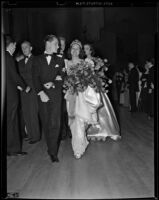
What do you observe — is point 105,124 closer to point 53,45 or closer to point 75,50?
point 75,50

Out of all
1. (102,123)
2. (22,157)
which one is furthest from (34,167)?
(102,123)

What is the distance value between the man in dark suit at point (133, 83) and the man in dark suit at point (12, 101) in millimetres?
615

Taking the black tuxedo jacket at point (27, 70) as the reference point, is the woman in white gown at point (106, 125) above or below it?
below

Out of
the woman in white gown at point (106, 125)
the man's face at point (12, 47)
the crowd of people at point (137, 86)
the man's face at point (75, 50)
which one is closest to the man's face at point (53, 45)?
the man's face at point (75, 50)

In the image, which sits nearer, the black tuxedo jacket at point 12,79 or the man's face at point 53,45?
the black tuxedo jacket at point 12,79

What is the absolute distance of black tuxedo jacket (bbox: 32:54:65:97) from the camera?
217cm

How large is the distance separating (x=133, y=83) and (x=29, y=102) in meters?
0.67

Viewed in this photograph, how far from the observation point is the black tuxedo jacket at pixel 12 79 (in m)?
1.82

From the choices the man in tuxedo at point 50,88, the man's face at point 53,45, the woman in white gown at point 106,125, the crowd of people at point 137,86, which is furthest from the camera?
the woman in white gown at point 106,125

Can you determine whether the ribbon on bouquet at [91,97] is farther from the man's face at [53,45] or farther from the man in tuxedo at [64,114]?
the man's face at [53,45]

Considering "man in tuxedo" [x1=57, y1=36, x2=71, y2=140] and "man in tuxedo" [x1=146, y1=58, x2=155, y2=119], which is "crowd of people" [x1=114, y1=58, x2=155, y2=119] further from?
"man in tuxedo" [x1=57, y1=36, x2=71, y2=140]

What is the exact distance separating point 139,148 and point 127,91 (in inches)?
16.1

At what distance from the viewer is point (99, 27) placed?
199 centimetres

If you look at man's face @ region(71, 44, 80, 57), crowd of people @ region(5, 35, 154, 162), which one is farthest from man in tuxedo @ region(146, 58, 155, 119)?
man's face @ region(71, 44, 80, 57)
